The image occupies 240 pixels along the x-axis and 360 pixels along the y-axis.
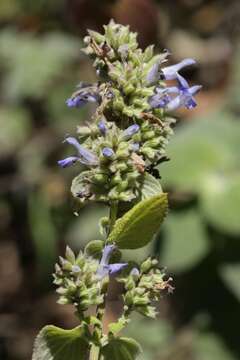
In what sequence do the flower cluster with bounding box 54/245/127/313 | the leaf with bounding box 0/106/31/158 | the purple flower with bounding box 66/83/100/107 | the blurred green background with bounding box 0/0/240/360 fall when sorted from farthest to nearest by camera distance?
the leaf with bounding box 0/106/31/158, the blurred green background with bounding box 0/0/240/360, the purple flower with bounding box 66/83/100/107, the flower cluster with bounding box 54/245/127/313

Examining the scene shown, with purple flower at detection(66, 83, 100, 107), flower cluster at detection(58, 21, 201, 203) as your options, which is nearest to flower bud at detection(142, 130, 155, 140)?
flower cluster at detection(58, 21, 201, 203)

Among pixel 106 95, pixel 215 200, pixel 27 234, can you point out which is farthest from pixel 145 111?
pixel 27 234

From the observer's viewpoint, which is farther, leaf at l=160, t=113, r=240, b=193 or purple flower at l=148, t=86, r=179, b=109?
leaf at l=160, t=113, r=240, b=193

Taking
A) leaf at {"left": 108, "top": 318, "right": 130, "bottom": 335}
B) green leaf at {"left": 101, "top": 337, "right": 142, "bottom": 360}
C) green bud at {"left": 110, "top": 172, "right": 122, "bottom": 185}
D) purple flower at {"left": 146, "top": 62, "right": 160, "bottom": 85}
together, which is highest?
purple flower at {"left": 146, "top": 62, "right": 160, "bottom": 85}

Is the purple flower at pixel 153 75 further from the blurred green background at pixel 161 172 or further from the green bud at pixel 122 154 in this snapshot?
the blurred green background at pixel 161 172

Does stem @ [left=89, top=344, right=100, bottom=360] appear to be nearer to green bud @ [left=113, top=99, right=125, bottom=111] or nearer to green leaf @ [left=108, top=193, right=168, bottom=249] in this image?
green leaf @ [left=108, top=193, right=168, bottom=249]

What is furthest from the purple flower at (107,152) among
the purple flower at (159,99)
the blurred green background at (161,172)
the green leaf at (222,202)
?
the green leaf at (222,202)

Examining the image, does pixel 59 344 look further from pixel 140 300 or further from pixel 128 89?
pixel 128 89
